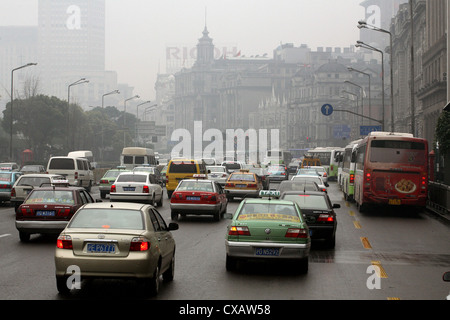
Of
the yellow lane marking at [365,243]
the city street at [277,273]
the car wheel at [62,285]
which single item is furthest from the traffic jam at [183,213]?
the yellow lane marking at [365,243]

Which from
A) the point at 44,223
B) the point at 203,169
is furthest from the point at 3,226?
the point at 203,169

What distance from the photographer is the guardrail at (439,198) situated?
29.2 m

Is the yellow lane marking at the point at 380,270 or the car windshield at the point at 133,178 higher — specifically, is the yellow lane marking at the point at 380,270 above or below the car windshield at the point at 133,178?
below

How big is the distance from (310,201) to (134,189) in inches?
517

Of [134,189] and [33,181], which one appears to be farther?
[134,189]

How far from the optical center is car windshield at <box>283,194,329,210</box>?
61.0 ft

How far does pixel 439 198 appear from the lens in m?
31.5

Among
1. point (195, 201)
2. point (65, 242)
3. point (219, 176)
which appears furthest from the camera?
point (219, 176)

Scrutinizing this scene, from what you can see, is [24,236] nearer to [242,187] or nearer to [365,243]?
[365,243]

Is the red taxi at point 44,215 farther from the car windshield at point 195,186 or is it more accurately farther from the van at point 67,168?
the van at point 67,168

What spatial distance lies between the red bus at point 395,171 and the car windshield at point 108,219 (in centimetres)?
1866

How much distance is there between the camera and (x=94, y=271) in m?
10.9

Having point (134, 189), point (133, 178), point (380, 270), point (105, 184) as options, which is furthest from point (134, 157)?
point (380, 270)

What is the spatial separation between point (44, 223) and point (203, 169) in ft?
77.6
